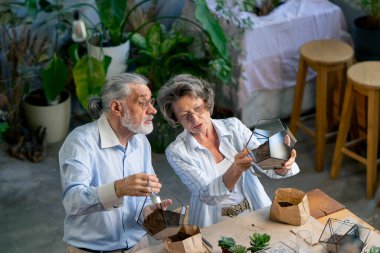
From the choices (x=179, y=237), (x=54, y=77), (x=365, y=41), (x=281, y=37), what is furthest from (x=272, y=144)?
(x=365, y=41)

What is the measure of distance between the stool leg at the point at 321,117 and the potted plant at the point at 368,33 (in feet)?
2.07

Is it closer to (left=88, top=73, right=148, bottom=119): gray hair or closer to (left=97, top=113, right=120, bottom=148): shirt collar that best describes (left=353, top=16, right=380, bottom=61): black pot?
(left=88, top=73, right=148, bottom=119): gray hair

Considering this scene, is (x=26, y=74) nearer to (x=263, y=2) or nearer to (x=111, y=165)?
(x=263, y=2)

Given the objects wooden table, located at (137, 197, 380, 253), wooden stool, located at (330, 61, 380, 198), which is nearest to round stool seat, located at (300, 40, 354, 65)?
wooden stool, located at (330, 61, 380, 198)

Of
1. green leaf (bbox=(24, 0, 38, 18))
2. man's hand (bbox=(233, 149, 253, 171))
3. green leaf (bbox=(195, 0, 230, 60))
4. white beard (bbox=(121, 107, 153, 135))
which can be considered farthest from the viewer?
green leaf (bbox=(24, 0, 38, 18))

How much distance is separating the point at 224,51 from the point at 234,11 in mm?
489

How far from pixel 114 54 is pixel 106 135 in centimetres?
206

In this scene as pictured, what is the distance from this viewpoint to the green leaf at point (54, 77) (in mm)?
4938

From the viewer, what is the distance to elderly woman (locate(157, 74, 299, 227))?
3.15 meters

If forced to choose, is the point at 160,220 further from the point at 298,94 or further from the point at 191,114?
the point at 298,94

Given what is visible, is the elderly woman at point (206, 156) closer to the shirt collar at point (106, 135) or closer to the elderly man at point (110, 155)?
the elderly man at point (110, 155)

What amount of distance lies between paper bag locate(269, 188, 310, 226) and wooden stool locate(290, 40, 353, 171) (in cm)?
183

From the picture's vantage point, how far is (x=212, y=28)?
4680 millimetres

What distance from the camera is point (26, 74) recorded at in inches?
201
